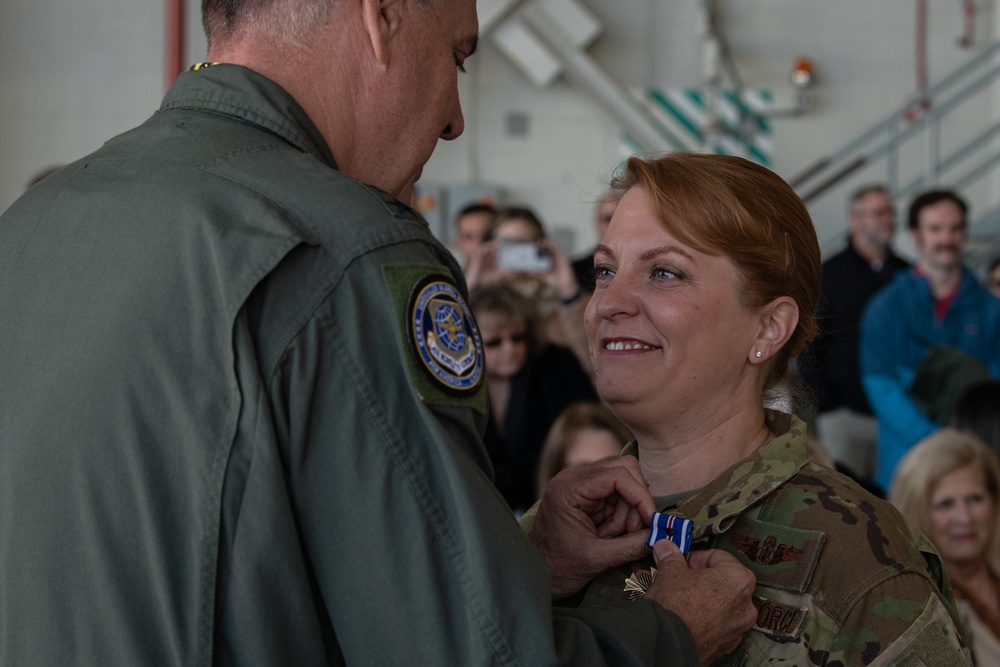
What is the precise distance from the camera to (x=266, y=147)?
1.22 meters

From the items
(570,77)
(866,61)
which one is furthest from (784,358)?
(866,61)

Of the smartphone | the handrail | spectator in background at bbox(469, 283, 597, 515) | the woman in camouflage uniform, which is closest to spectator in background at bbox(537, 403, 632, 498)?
spectator in background at bbox(469, 283, 597, 515)

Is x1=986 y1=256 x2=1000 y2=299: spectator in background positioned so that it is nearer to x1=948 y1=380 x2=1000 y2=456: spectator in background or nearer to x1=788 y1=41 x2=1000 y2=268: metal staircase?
x1=788 y1=41 x2=1000 y2=268: metal staircase

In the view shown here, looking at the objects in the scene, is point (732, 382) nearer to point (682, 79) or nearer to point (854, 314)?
point (854, 314)

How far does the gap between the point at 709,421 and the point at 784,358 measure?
19 centimetres

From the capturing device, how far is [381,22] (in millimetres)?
1300

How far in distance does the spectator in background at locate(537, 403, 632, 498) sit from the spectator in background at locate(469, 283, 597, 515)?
0.35 m

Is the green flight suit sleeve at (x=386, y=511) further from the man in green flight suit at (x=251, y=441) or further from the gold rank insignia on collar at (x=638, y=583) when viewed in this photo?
the gold rank insignia on collar at (x=638, y=583)

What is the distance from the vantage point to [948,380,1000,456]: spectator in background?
3822mm

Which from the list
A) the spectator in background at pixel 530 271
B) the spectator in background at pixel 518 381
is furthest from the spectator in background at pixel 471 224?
the spectator in background at pixel 518 381

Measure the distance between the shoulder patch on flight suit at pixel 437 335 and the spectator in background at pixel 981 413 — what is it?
309 centimetres

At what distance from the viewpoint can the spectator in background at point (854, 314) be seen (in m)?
5.00

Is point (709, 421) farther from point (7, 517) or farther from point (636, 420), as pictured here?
point (7, 517)

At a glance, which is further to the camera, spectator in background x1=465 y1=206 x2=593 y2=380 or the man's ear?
spectator in background x1=465 y1=206 x2=593 y2=380
